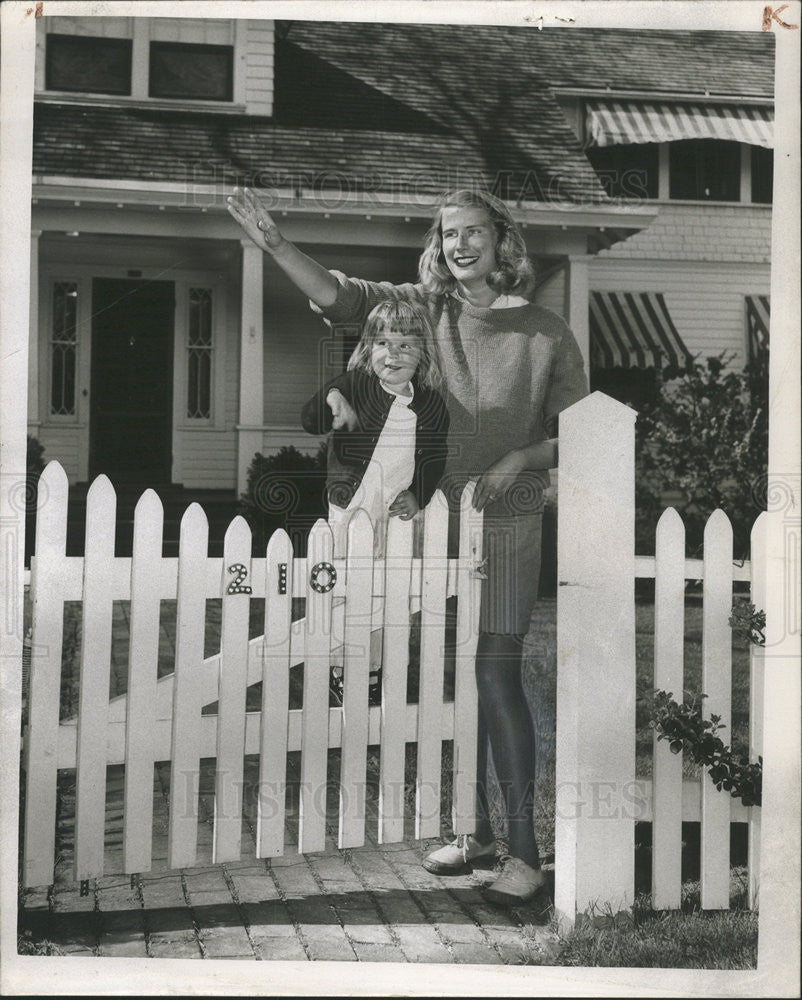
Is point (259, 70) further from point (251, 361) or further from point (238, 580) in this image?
point (238, 580)

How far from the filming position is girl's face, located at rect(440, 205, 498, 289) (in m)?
3.41

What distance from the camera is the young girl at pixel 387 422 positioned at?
335cm

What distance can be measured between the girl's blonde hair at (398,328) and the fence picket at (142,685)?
0.85m

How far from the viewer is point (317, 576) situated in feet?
10.6

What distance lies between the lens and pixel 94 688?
3096 mm

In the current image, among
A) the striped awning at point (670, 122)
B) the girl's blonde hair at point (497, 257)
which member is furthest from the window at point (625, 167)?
the girl's blonde hair at point (497, 257)

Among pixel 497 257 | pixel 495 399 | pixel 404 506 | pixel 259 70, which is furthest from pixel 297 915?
pixel 259 70

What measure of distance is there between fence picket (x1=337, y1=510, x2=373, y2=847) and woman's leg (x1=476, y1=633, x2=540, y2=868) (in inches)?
15.0

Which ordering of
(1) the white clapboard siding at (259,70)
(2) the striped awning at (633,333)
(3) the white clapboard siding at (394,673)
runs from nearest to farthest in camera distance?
(3) the white clapboard siding at (394,673), (2) the striped awning at (633,333), (1) the white clapboard siding at (259,70)

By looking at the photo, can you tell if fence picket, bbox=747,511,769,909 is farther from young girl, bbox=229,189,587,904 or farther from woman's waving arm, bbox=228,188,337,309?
woman's waving arm, bbox=228,188,337,309

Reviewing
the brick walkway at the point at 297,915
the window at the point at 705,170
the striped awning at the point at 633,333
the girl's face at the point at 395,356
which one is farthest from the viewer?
the window at the point at 705,170

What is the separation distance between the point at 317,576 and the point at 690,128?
242cm

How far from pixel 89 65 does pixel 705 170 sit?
2469 millimetres

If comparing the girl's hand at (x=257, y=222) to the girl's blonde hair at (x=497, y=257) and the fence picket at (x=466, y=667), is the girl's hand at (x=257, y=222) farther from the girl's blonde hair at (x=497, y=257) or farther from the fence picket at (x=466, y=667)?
the fence picket at (x=466, y=667)
